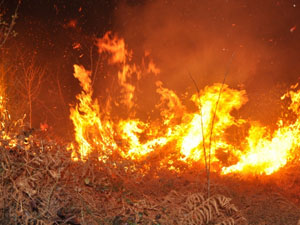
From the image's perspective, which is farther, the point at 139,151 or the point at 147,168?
the point at 139,151

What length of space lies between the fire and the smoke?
2.24 ft

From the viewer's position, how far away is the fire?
7.61 metres

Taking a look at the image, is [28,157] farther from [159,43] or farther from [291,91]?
[291,91]

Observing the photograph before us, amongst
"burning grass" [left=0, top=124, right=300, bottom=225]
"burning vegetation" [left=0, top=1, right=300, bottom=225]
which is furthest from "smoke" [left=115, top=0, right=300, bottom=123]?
"burning grass" [left=0, top=124, right=300, bottom=225]

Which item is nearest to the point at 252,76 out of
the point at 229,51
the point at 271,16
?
the point at 229,51

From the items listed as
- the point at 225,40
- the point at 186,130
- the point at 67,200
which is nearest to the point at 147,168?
the point at 186,130

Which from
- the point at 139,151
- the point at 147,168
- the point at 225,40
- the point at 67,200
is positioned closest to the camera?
the point at 67,200

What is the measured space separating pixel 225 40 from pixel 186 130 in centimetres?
355

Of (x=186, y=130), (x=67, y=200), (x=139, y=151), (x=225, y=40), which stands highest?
(x=225, y=40)

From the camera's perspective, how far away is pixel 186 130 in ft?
27.5

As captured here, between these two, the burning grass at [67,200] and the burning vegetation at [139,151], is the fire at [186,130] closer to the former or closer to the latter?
the burning vegetation at [139,151]

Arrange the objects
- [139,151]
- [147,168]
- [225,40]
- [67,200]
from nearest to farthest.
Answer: [67,200]
[147,168]
[139,151]
[225,40]

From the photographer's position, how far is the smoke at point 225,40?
971 centimetres

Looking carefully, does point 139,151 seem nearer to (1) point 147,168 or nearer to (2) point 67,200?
(1) point 147,168
